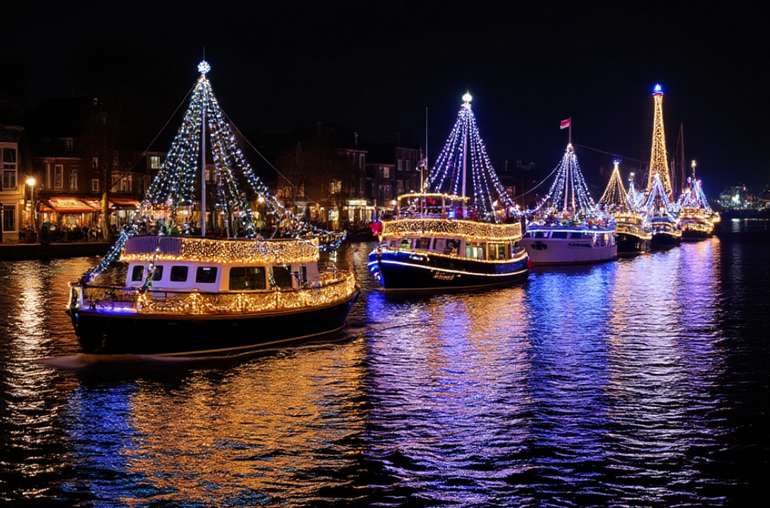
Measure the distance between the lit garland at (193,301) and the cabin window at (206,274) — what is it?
1.04 m

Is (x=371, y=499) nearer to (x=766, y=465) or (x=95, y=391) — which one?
(x=766, y=465)

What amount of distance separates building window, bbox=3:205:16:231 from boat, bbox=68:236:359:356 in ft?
173

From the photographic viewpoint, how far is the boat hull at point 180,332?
25.7 meters

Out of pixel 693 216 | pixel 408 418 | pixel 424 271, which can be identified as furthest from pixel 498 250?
pixel 693 216

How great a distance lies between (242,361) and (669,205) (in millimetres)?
115657

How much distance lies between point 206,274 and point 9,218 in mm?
55124

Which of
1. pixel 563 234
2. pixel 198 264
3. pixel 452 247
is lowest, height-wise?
pixel 452 247

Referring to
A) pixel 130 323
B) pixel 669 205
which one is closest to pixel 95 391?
pixel 130 323

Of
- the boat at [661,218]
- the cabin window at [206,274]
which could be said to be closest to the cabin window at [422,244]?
the cabin window at [206,274]

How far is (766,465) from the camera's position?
57.9 ft

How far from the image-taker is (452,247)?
170ft

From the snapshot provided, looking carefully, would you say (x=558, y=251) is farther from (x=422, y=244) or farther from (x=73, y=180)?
(x=73, y=180)

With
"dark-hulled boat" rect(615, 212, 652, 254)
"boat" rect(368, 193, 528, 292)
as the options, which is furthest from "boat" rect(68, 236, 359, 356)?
"dark-hulled boat" rect(615, 212, 652, 254)

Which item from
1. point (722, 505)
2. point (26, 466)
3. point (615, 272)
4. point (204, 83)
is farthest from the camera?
point (615, 272)
